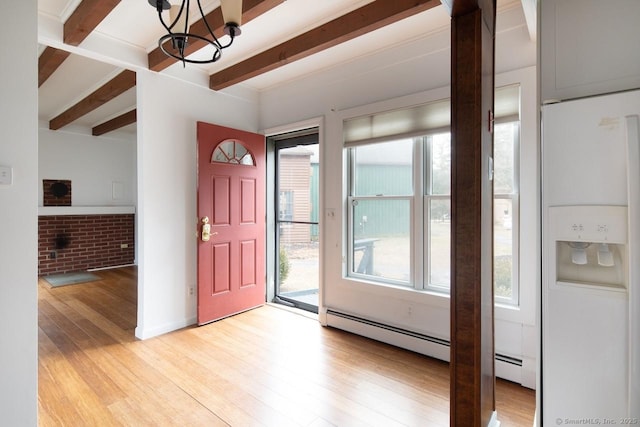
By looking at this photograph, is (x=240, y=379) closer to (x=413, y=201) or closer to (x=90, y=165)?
(x=413, y=201)

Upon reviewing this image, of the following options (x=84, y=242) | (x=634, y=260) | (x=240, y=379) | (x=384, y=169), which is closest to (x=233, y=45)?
(x=384, y=169)

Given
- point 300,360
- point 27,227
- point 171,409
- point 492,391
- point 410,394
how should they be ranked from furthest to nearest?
point 300,360, point 410,394, point 171,409, point 492,391, point 27,227

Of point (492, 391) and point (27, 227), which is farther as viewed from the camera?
point (492, 391)

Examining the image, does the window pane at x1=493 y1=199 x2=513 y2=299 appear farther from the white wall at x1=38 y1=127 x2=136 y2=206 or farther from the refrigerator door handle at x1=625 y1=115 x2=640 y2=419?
the white wall at x1=38 y1=127 x2=136 y2=206

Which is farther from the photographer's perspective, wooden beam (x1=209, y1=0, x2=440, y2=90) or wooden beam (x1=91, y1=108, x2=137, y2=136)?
wooden beam (x1=91, y1=108, x2=137, y2=136)

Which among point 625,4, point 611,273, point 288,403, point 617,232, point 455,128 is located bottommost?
point 288,403

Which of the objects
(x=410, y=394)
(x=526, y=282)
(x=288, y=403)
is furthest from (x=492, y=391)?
(x=288, y=403)

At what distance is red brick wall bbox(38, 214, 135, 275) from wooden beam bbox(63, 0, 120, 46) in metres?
4.65

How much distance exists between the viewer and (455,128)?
4.67 feet

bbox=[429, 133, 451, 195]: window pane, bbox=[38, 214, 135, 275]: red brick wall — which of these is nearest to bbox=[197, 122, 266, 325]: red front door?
bbox=[429, 133, 451, 195]: window pane

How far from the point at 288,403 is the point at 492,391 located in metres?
1.23

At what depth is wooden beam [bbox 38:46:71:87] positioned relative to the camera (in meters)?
2.91

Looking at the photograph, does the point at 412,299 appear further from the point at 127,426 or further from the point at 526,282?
the point at 127,426

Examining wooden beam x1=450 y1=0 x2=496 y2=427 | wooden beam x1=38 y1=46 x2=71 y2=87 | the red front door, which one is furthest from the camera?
the red front door
